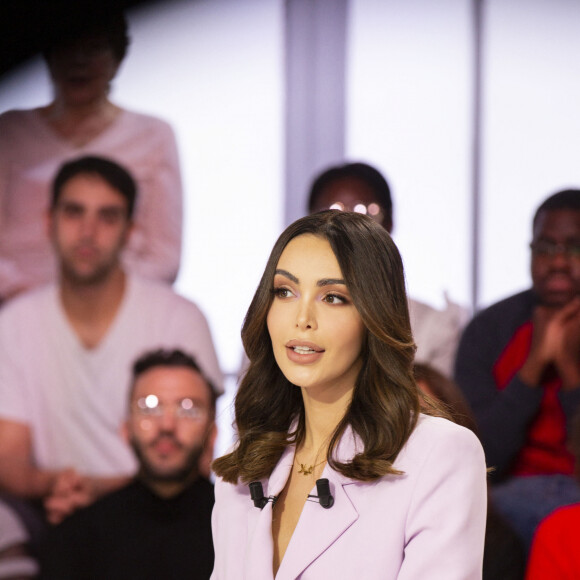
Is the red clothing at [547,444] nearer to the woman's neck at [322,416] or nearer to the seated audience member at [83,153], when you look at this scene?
the seated audience member at [83,153]

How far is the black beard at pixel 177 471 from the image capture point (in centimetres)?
371

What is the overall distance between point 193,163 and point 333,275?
2.72 m

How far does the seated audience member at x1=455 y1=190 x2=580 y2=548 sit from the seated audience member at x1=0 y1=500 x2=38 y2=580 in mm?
2002

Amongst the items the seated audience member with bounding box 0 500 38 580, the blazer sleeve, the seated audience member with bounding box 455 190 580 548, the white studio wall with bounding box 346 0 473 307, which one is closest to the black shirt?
the seated audience member with bounding box 0 500 38 580

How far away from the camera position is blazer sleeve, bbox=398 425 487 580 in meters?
1.48

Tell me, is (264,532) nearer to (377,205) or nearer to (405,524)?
(405,524)

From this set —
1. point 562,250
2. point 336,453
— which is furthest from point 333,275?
point 562,250

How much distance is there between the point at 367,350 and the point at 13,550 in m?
2.77

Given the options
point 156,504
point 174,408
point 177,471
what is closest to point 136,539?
point 156,504

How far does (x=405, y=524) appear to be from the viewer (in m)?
1.54

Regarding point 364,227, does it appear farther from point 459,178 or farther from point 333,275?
point 459,178

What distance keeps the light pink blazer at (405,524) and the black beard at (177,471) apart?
2.12 meters

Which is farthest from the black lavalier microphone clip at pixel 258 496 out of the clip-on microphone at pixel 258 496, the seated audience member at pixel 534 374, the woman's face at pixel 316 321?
the seated audience member at pixel 534 374

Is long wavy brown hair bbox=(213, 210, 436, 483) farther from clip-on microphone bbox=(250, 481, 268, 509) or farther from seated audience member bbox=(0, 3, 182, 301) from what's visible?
seated audience member bbox=(0, 3, 182, 301)
